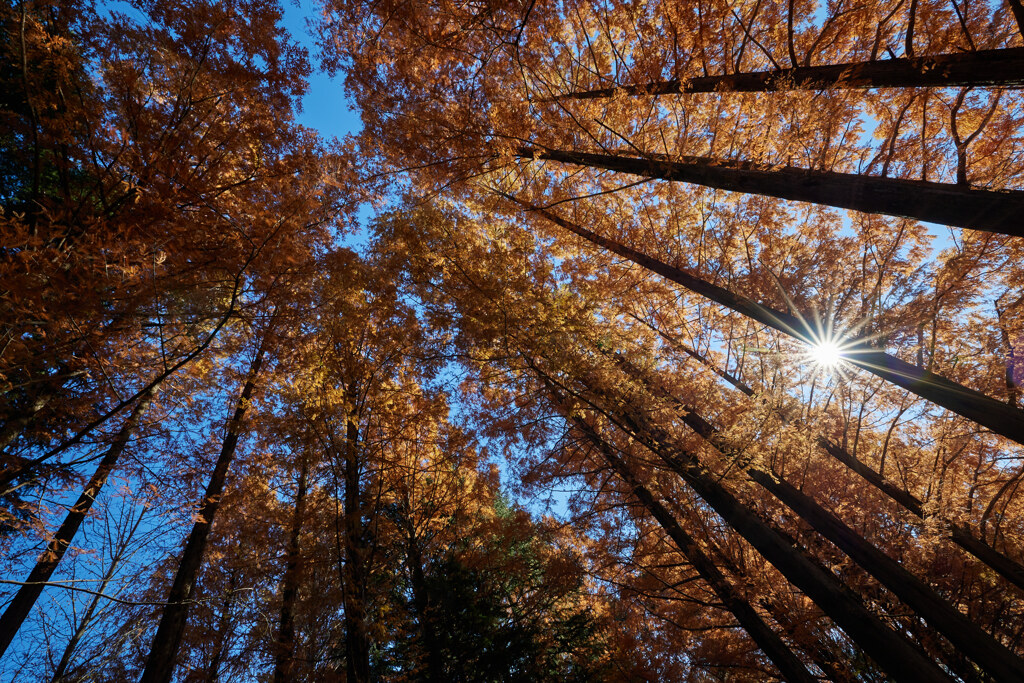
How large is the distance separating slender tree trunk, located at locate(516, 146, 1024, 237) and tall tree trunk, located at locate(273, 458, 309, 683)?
23.2 feet

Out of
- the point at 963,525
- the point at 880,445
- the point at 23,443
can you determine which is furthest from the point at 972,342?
the point at 23,443

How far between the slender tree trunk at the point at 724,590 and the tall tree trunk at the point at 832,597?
3.41ft

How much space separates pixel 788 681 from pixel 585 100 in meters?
7.86

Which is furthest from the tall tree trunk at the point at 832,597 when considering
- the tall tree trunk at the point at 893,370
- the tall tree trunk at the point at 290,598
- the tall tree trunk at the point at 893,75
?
the tall tree trunk at the point at 290,598

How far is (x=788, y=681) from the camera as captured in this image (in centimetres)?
434

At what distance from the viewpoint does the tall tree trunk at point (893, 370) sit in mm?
2842

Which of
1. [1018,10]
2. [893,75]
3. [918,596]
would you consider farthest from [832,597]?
[1018,10]

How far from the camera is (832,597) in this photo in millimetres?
3297

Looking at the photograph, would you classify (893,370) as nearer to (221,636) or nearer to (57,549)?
(57,549)

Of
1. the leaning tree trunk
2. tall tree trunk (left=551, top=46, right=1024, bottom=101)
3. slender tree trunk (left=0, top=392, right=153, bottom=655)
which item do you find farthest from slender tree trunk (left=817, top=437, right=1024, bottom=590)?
slender tree trunk (left=0, top=392, right=153, bottom=655)

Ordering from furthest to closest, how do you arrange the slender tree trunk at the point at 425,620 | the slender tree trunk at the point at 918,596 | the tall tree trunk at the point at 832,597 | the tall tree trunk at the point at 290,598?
the tall tree trunk at the point at 290,598 → the slender tree trunk at the point at 425,620 → the slender tree trunk at the point at 918,596 → the tall tree trunk at the point at 832,597

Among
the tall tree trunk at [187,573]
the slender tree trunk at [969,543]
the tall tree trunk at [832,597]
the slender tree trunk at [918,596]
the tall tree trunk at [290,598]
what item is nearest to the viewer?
the tall tree trunk at [832,597]

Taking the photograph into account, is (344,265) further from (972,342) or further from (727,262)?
(972,342)

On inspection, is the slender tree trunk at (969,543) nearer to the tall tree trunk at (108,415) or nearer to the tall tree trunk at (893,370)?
the tall tree trunk at (893,370)
